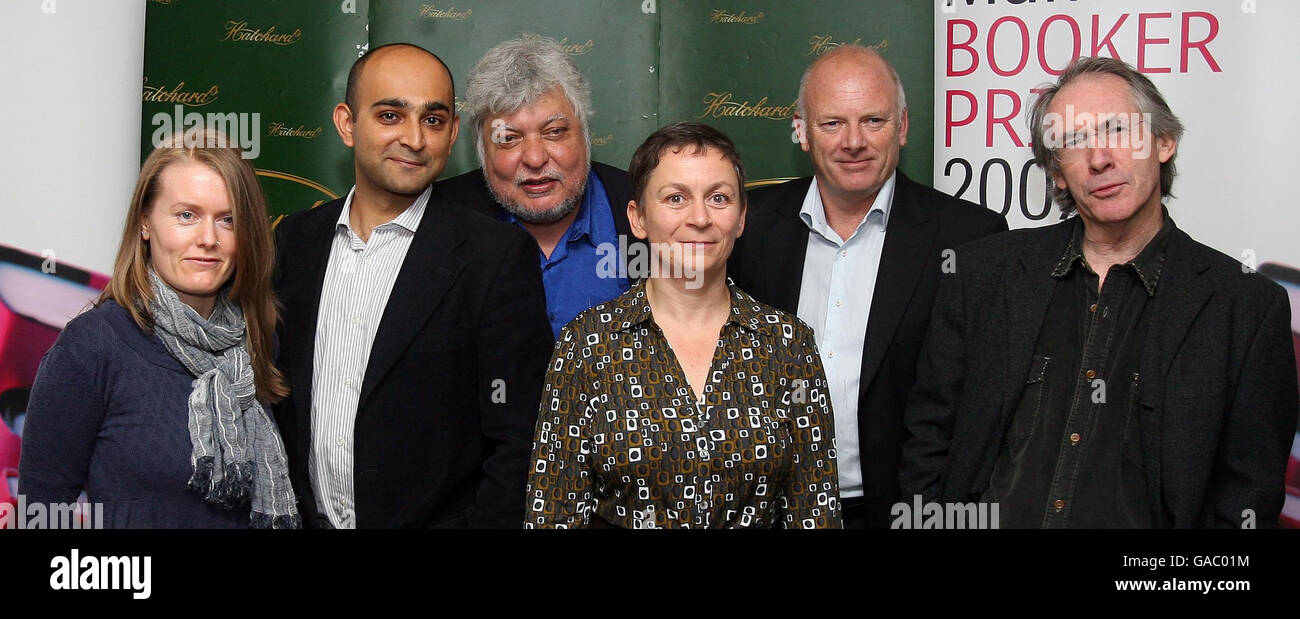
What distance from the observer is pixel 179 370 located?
2.57 metres

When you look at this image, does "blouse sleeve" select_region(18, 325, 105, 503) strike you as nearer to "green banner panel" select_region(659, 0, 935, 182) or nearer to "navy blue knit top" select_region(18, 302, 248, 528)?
"navy blue knit top" select_region(18, 302, 248, 528)

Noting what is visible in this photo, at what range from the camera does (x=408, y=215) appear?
307cm

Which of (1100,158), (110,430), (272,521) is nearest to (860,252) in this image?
(1100,158)

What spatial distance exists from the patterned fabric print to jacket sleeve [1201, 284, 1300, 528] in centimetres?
89

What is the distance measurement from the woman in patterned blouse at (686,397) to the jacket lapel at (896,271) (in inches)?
24.3

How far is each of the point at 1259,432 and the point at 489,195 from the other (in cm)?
233

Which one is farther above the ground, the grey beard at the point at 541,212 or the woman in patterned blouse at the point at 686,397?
the grey beard at the point at 541,212

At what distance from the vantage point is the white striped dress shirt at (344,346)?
9.46ft

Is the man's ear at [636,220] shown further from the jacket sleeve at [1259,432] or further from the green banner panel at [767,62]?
the green banner panel at [767,62]

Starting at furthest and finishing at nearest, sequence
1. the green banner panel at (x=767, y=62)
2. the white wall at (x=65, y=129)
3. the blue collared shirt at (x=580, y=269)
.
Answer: the green banner panel at (x=767, y=62), the white wall at (x=65, y=129), the blue collared shirt at (x=580, y=269)

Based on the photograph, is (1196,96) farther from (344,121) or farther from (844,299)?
(344,121)

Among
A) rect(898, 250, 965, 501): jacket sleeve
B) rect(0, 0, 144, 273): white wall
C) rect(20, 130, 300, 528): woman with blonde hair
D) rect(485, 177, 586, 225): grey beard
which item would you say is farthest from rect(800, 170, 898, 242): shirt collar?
rect(0, 0, 144, 273): white wall

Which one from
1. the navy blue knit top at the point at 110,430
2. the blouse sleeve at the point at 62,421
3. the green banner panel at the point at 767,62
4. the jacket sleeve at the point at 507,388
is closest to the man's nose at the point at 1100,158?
the jacket sleeve at the point at 507,388
